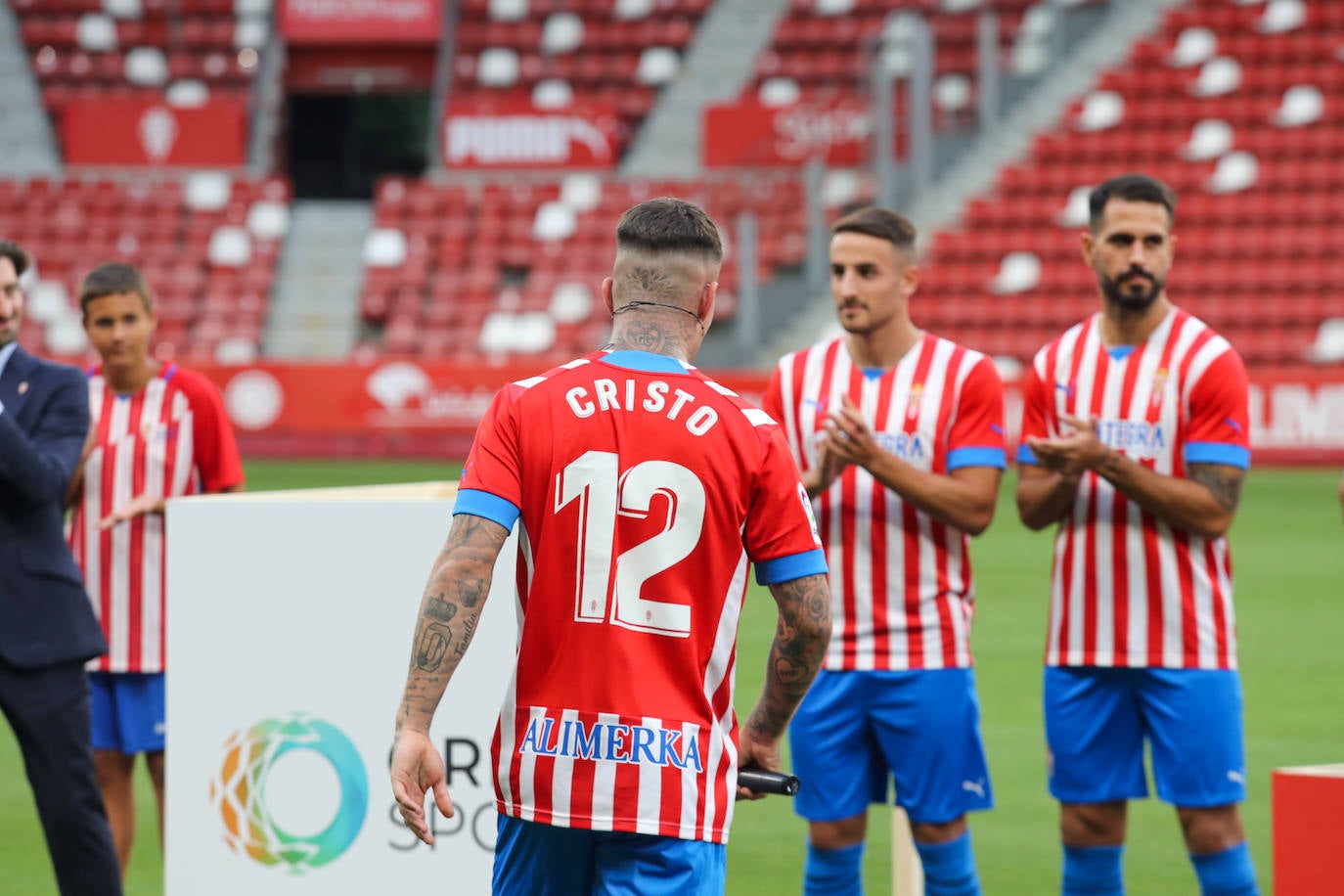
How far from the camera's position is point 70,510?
16.6ft

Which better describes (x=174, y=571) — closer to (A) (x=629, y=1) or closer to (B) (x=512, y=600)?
(B) (x=512, y=600)

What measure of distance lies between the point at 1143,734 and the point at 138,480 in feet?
9.56

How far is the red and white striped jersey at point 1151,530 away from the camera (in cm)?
414

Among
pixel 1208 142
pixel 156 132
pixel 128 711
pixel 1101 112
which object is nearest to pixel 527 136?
pixel 156 132

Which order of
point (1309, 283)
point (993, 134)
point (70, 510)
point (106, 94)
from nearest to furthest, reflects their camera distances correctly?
point (70, 510)
point (1309, 283)
point (993, 134)
point (106, 94)

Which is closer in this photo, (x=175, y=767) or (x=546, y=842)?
(x=546, y=842)

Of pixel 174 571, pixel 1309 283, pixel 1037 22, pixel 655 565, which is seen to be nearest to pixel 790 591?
pixel 655 565

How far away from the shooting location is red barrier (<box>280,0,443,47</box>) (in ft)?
78.3

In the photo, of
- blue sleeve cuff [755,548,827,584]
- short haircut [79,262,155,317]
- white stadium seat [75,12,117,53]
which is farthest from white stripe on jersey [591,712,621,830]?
white stadium seat [75,12,117,53]

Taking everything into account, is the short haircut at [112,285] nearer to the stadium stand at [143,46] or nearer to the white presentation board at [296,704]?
the white presentation board at [296,704]

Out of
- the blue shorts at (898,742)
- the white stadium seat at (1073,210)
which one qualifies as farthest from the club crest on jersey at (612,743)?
the white stadium seat at (1073,210)

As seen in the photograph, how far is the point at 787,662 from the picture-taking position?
2.86 meters

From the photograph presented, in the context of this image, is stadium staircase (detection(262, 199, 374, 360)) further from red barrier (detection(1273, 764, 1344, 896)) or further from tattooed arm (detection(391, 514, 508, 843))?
tattooed arm (detection(391, 514, 508, 843))

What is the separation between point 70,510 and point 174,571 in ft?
4.59
